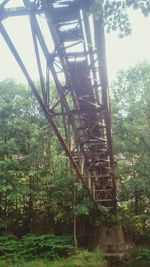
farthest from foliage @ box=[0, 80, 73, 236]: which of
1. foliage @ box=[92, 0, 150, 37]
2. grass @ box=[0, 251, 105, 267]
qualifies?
foliage @ box=[92, 0, 150, 37]

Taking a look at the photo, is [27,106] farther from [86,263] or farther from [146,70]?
[86,263]

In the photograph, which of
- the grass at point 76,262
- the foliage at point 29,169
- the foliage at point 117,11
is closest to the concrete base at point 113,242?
the grass at point 76,262

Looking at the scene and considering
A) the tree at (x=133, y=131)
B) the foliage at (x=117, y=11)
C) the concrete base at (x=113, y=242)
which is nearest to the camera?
the foliage at (x=117, y=11)

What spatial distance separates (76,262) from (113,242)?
10.8ft

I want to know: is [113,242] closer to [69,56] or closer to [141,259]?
[141,259]

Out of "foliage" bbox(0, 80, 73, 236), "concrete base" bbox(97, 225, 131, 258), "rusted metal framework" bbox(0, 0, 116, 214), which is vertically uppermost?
"rusted metal framework" bbox(0, 0, 116, 214)

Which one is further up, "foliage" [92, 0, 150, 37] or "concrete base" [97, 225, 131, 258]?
"foliage" [92, 0, 150, 37]

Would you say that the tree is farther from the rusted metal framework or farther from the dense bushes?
the rusted metal framework

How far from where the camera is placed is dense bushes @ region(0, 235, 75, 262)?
17.3 meters

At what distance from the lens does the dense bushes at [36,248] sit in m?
17.3

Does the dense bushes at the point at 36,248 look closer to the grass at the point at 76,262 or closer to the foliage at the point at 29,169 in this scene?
the grass at the point at 76,262

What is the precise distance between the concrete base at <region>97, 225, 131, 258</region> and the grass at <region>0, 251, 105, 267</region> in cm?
116

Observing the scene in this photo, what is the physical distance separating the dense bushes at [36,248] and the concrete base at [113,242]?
1573 millimetres

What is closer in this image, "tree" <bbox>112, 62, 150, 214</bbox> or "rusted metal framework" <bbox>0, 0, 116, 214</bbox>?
"rusted metal framework" <bbox>0, 0, 116, 214</bbox>
